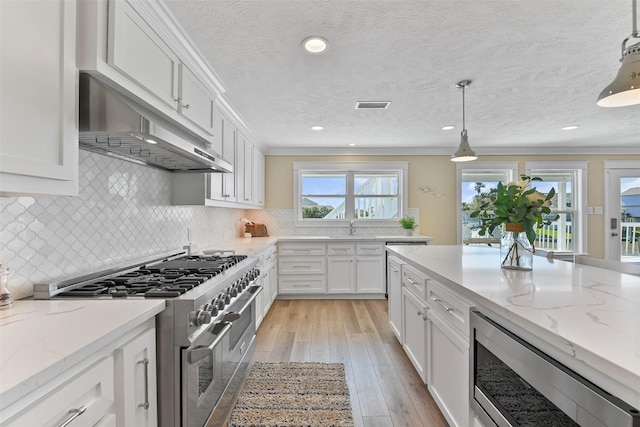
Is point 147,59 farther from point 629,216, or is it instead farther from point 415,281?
point 629,216

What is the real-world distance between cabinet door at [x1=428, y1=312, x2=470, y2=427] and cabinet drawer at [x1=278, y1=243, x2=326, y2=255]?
9.04 feet

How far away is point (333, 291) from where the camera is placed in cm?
470

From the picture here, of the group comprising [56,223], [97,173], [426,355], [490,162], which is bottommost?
[426,355]

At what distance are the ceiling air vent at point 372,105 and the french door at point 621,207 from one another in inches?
189

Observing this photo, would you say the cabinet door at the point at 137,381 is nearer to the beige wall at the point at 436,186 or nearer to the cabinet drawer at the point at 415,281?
the cabinet drawer at the point at 415,281

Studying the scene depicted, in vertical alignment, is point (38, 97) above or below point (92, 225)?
above

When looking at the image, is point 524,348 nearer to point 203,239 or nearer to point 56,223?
point 56,223

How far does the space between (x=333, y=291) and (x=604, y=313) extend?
381 centimetres

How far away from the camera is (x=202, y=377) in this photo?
152cm

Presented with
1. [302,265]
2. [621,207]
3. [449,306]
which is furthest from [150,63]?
[621,207]

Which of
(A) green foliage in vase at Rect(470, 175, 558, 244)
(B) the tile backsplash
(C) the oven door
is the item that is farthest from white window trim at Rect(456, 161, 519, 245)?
(C) the oven door

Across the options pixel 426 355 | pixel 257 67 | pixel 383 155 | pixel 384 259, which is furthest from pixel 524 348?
pixel 383 155

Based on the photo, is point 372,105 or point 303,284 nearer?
point 372,105

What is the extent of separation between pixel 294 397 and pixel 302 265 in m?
2.57
